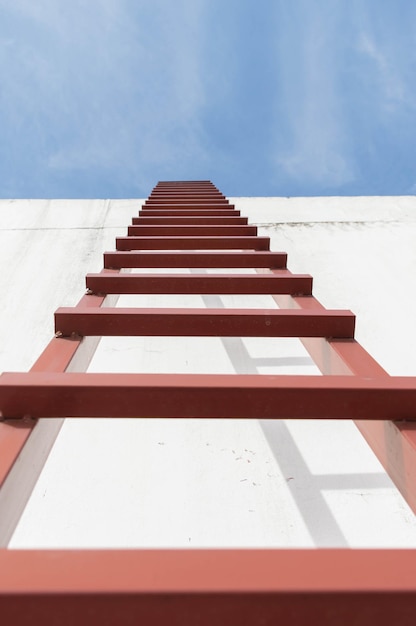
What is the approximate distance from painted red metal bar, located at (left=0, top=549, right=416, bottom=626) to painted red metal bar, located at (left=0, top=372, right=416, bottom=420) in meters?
0.45

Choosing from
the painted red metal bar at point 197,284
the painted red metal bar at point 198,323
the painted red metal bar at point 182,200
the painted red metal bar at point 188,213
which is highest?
the painted red metal bar at point 182,200

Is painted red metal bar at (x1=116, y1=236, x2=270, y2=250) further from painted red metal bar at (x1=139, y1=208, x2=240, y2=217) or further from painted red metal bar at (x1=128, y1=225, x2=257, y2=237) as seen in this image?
painted red metal bar at (x1=139, y1=208, x2=240, y2=217)

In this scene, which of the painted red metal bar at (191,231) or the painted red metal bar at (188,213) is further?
the painted red metal bar at (188,213)

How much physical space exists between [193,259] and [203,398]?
1315 millimetres

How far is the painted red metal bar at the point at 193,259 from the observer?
2.28 meters

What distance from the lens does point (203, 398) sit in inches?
41.9

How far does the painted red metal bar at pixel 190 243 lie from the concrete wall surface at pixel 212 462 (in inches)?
21.7

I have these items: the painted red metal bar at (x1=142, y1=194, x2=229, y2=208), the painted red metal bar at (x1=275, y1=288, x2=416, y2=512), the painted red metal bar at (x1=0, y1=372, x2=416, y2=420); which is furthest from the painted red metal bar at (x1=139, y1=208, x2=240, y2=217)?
the painted red metal bar at (x1=0, y1=372, x2=416, y2=420)

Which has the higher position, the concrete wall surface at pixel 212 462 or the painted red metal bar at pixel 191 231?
the painted red metal bar at pixel 191 231

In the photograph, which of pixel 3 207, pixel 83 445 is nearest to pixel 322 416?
pixel 83 445

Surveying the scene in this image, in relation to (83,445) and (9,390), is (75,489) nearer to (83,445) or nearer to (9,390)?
(83,445)

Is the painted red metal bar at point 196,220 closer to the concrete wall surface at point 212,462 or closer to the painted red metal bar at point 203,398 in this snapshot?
the concrete wall surface at point 212,462

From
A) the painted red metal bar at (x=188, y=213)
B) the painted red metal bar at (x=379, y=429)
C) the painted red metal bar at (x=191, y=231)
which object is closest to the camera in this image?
the painted red metal bar at (x=379, y=429)

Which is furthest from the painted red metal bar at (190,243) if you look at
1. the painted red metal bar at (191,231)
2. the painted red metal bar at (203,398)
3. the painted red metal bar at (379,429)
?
the painted red metal bar at (203,398)
